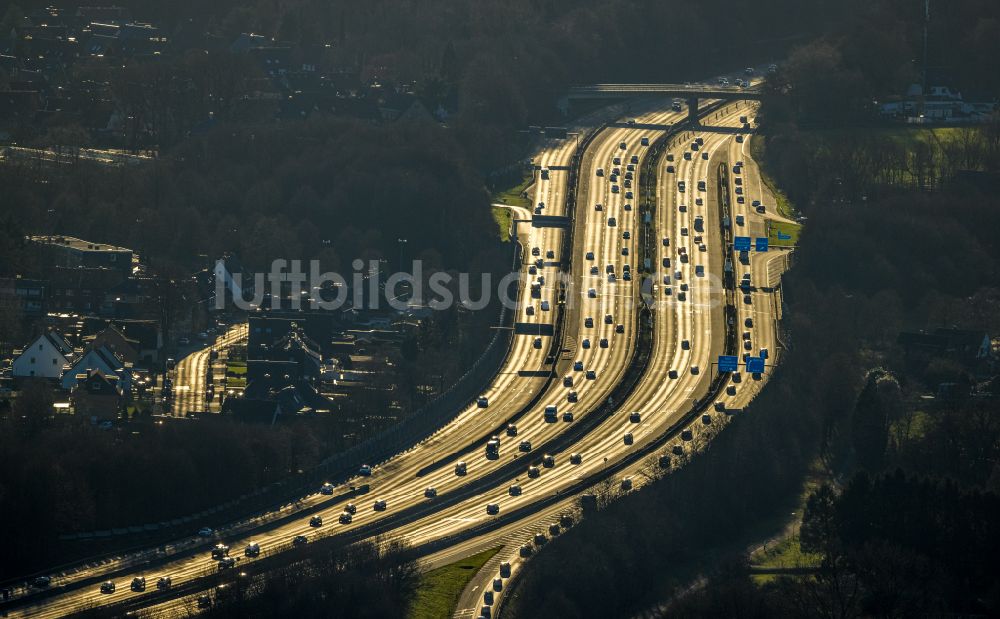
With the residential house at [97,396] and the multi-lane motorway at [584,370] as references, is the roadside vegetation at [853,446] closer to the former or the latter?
the multi-lane motorway at [584,370]

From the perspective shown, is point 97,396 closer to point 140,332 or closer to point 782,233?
point 140,332

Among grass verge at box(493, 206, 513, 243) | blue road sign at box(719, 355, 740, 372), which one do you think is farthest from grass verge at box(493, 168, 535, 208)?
blue road sign at box(719, 355, 740, 372)

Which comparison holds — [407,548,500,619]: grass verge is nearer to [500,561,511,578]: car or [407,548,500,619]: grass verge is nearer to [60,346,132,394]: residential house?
[500,561,511,578]: car

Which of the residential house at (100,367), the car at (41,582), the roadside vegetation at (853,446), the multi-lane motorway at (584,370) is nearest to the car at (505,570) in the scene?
the multi-lane motorway at (584,370)

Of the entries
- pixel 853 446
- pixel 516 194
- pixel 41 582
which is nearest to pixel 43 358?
pixel 41 582

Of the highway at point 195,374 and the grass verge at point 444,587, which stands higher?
the highway at point 195,374

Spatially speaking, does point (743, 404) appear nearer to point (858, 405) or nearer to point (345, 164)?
point (858, 405)

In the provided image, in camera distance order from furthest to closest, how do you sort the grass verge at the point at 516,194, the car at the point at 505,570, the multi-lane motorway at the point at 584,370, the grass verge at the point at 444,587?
the grass verge at the point at 516,194 → the multi-lane motorway at the point at 584,370 → the car at the point at 505,570 → the grass verge at the point at 444,587
